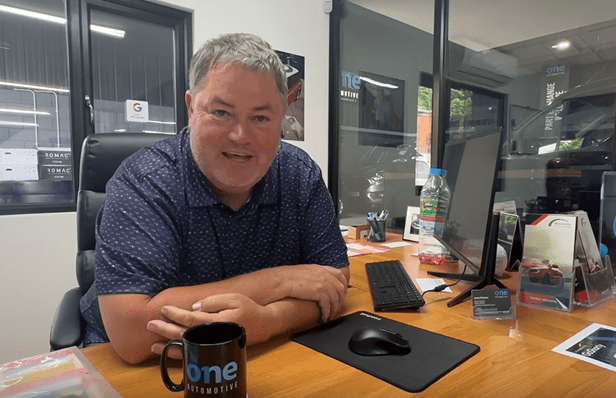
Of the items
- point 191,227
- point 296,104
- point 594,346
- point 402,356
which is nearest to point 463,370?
point 402,356

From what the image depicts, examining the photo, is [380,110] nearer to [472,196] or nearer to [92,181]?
[472,196]

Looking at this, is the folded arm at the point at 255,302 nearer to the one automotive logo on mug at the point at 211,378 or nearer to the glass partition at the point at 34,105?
the one automotive logo on mug at the point at 211,378

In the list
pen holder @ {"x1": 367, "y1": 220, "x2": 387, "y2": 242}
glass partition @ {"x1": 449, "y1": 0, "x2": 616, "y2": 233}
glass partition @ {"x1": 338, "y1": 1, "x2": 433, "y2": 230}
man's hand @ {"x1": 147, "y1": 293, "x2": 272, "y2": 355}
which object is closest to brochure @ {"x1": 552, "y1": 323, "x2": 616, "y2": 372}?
man's hand @ {"x1": 147, "y1": 293, "x2": 272, "y2": 355}

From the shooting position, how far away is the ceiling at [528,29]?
2.12 metres

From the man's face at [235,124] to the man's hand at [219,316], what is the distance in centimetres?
33

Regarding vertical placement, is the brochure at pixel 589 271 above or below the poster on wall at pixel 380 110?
below

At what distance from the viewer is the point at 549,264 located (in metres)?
1.04

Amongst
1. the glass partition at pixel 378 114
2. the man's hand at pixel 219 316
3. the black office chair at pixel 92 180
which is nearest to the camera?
the man's hand at pixel 219 316

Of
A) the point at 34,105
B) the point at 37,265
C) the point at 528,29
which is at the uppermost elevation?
the point at 528,29

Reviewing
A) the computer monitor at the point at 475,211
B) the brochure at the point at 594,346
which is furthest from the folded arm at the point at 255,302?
the brochure at the point at 594,346

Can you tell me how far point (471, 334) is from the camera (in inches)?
33.3

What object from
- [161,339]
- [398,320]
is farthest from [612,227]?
[161,339]

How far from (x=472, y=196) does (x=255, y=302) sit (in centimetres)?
73

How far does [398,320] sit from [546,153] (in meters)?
1.76
